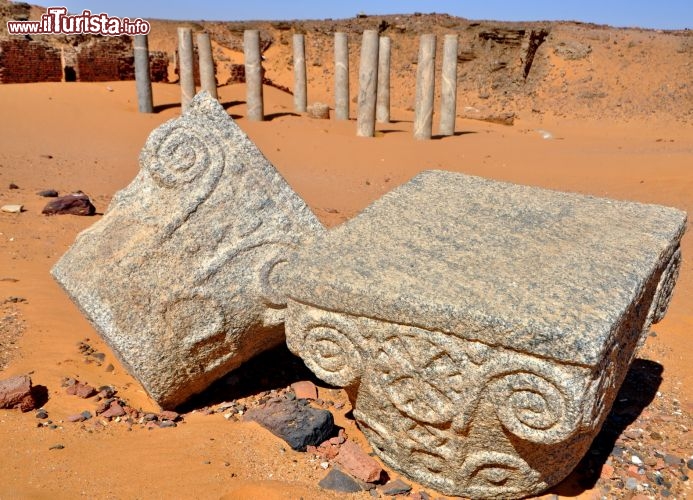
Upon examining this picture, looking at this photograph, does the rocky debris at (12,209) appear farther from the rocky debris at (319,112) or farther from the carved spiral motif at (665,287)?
the rocky debris at (319,112)

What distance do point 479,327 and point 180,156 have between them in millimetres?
1618

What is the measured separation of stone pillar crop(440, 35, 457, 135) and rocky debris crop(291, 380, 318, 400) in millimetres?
10633

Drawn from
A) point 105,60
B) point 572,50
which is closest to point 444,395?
point 105,60

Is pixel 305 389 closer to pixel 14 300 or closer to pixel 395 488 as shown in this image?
pixel 395 488

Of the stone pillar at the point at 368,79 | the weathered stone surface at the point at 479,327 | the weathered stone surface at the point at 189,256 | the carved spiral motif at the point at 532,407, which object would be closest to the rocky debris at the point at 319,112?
the stone pillar at the point at 368,79

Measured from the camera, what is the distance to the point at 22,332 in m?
3.70

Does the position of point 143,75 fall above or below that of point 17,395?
above

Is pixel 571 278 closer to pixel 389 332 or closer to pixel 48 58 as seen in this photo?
pixel 389 332

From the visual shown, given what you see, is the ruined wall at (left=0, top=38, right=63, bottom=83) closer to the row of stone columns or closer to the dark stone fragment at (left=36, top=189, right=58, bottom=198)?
the row of stone columns

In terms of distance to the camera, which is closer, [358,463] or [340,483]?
[340,483]

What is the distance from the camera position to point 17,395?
2924mm

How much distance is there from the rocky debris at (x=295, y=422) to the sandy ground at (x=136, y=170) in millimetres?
51

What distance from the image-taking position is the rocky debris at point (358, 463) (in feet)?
8.61

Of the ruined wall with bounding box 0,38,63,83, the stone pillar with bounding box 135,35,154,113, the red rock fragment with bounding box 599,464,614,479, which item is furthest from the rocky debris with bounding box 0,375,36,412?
the ruined wall with bounding box 0,38,63,83
